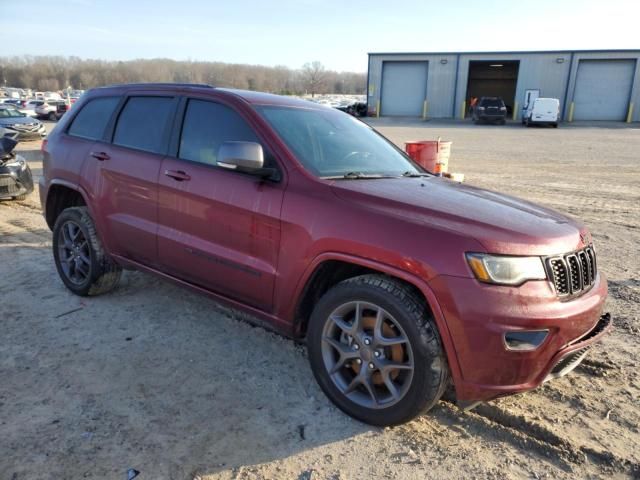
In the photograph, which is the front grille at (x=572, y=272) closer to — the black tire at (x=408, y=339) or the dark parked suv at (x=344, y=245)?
the dark parked suv at (x=344, y=245)

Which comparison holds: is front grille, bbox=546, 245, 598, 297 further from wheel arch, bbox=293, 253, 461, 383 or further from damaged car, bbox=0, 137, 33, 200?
damaged car, bbox=0, 137, 33, 200

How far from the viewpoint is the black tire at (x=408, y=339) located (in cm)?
256

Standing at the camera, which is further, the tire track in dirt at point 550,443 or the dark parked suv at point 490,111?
the dark parked suv at point 490,111

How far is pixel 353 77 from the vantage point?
15350cm

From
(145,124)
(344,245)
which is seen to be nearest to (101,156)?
(145,124)

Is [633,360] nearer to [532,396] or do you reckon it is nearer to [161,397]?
[532,396]

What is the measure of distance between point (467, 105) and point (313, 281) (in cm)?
4845

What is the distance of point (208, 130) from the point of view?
362 cm

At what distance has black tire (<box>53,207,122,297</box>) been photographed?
4355mm

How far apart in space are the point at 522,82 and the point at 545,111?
8918 mm

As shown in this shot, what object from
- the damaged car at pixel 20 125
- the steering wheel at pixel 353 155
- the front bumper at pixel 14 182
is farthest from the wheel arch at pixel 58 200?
the damaged car at pixel 20 125

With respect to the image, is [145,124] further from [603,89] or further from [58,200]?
[603,89]

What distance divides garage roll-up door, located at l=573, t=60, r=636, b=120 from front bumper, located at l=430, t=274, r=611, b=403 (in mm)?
44017

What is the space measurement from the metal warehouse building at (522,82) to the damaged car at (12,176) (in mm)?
38236
